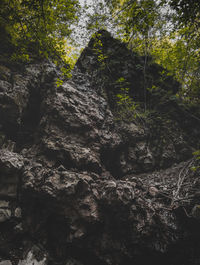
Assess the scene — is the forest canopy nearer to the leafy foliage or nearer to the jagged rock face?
the leafy foliage

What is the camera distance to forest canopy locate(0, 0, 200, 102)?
4293mm

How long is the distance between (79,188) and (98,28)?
241 inches

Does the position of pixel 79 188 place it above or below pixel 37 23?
below

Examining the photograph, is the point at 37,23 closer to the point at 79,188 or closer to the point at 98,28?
the point at 98,28

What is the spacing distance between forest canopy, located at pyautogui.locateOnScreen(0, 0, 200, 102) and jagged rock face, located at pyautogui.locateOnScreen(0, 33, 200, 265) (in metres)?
1.55

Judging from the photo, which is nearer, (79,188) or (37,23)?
(79,188)

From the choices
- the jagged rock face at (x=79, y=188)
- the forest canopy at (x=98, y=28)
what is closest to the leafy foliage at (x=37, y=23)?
the forest canopy at (x=98, y=28)

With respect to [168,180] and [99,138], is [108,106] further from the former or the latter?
[168,180]

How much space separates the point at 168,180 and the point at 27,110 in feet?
22.7

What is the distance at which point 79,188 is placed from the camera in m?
4.75

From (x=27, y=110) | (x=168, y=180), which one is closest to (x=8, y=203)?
(x=27, y=110)

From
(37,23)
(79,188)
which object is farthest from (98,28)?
(79,188)

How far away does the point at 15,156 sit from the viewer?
5086mm

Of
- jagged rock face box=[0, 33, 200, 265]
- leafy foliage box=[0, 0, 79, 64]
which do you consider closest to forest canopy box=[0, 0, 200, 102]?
leafy foliage box=[0, 0, 79, 64]
